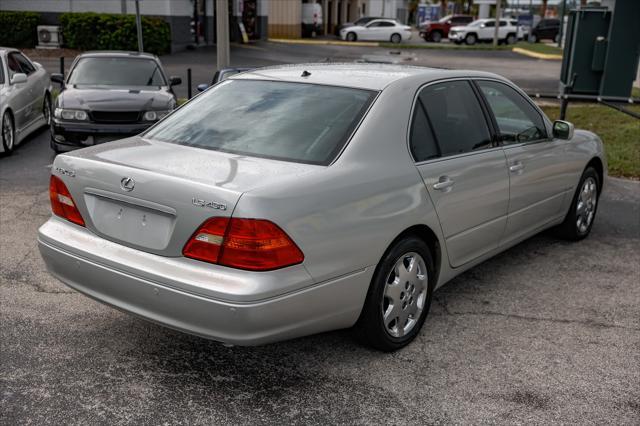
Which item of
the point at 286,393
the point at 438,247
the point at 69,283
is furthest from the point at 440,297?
the point at 69,283

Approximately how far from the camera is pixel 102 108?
9.05 metres

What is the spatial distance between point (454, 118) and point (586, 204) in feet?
7.70

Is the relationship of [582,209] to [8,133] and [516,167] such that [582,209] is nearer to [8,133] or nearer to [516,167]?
[516,167]

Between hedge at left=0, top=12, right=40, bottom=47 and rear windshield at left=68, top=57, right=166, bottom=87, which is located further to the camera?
hedge at left=0, top=12, right=40, bottom=47

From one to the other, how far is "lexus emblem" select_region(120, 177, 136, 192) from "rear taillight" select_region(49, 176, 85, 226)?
43 centimetres

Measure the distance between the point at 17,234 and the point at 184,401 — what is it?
338 centimetres

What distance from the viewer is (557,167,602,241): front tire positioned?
6.02 meters

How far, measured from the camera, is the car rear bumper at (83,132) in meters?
8.96

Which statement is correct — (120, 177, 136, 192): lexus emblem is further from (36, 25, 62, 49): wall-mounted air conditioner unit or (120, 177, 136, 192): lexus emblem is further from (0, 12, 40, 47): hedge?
(0, 12, 40, 47): hedge

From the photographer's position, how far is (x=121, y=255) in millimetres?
3473

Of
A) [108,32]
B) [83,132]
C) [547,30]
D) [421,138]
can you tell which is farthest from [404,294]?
[547,30]

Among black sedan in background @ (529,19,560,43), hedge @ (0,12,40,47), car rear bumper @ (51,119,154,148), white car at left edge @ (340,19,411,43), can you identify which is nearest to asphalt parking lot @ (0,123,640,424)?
car rear bumper @ (51,119,154,148)

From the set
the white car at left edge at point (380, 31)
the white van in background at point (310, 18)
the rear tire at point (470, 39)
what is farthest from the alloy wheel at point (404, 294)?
the white van in background at point (310, 18)

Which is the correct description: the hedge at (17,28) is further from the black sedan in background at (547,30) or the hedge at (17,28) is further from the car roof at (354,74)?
the black sedan in background at (547,30)
